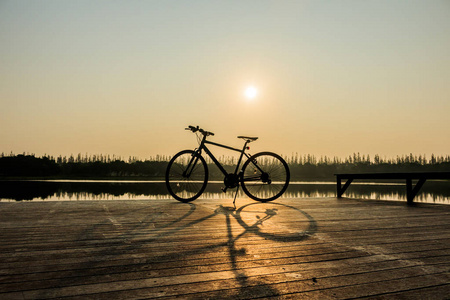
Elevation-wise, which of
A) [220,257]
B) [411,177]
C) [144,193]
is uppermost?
[411,177]

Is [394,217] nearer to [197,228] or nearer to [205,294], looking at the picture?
[197,228]

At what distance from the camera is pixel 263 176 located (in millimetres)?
7000

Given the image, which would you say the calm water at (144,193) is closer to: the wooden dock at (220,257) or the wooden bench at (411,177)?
the wooden bench at (411,177)

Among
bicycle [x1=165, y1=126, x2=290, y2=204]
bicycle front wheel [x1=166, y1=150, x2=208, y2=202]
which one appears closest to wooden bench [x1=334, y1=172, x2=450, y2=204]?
bicycle [x1=165, y1=126, x2=290, y2=204]

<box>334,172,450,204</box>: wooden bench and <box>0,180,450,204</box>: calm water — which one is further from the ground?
<box>334,172,450,204</box>: wooden bench

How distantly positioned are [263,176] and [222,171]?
0.89 metres

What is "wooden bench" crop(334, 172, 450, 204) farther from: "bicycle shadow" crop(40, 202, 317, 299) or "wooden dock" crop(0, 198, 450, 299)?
"bicycle shadow" crop(40, 202, 317, 299)

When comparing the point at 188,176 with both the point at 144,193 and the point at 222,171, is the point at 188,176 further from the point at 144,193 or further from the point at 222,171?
the point at 144,193

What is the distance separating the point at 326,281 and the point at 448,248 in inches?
70.3

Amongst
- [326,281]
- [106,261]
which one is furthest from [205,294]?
[106,261]

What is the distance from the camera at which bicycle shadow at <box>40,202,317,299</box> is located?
2.18 metres

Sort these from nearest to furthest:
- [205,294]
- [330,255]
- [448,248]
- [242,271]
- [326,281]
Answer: [205,294], [326,281], [242,271], [330,255], [448,248]

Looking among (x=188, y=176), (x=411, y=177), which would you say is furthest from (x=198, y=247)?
(x=411, y=177)

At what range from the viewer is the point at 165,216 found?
16.1 feet
